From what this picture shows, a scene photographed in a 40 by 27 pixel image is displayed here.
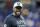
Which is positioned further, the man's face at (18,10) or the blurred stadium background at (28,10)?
the blurred stadium background at (28,10)

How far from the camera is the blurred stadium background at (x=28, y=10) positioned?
25.6 ft

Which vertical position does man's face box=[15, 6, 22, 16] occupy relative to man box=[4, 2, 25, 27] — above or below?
above

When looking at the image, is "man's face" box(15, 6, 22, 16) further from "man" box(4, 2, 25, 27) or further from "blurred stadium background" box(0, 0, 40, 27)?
"blurred stadium background" box(0, 0, 40, 27)

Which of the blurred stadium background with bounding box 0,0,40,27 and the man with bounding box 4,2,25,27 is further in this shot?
the blurred stadium background with bounding box 0,0,40,27

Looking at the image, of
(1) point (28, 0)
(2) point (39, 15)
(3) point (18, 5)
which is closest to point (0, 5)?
(1) point (28, 0)

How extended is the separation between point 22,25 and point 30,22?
456cm

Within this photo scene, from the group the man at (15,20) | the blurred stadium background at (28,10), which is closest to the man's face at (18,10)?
the man at (15,20)

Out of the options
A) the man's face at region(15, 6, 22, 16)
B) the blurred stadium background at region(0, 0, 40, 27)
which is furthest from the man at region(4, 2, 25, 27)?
the blurred stadium background at region(0, 0, 40, 27)

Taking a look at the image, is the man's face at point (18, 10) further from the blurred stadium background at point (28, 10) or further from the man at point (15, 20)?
the blurred stadium background at point (28, 10)

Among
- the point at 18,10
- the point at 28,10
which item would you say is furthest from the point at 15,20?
the point at 28,10

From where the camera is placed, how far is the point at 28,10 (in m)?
8.13

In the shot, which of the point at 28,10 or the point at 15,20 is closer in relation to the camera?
the point at 15,20

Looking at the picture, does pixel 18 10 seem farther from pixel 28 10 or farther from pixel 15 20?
pixel 28 10

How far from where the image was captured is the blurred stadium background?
7805mm
